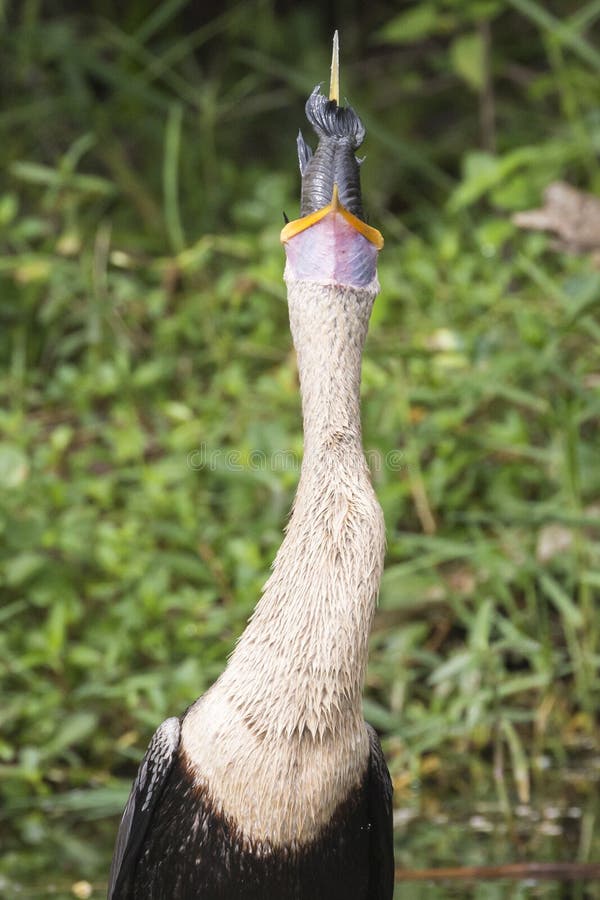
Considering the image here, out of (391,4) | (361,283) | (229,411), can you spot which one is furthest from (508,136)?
(361,283)

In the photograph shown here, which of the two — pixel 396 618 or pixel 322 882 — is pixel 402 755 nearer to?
pixel 396 618

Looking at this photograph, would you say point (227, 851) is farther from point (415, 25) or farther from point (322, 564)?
point (415, 25)

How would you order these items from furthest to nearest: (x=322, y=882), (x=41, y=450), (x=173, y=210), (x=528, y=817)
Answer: (x=173, y=210), (x=41, y=450), (x=528, y=817), (x=322, y=882)

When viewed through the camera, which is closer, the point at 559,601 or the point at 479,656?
the point at 479,656

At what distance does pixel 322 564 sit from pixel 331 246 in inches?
23.0

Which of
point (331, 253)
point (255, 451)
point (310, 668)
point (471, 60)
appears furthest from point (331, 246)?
point (471, 60)

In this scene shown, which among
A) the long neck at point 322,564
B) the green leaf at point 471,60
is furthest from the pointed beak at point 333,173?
the green leaf at point 471,60

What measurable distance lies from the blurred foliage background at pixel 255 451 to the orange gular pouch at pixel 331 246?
1.66 metres

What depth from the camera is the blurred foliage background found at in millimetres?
4219

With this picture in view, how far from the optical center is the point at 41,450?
199 inches

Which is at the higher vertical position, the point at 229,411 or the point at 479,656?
the point at 229,411

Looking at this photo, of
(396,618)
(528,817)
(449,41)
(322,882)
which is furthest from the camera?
(449,41)

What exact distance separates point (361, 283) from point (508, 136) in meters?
4.20

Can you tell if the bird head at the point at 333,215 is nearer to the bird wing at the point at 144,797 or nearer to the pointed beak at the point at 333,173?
the pointed beak at the point at 333,173
